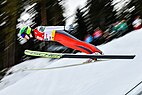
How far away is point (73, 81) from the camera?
4539 millimetres

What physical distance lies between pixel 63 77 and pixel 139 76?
139 cm

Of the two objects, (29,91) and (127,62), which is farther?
(29,91)

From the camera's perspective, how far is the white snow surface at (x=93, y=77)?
3812mm

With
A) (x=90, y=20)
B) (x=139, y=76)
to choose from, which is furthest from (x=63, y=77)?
(x=90, y=20)

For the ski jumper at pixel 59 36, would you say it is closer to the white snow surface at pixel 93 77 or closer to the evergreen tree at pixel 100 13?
the white snow surface at pixel 93 77

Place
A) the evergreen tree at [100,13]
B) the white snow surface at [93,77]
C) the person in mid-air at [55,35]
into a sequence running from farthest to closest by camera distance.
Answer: the evergreen tree at [100,13]
the person in mid-air at [55,35]
the white snow surface at [93,77]

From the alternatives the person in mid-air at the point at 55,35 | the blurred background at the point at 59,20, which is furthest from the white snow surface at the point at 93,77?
the blurred background at the point at 59,20

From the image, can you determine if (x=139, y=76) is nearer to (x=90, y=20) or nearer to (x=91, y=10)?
(x=90, y=20)

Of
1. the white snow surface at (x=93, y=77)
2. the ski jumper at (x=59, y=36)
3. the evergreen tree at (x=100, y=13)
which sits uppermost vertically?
the evergreen tree at (x=100, y=13)

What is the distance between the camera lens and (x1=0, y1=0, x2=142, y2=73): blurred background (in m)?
6.69

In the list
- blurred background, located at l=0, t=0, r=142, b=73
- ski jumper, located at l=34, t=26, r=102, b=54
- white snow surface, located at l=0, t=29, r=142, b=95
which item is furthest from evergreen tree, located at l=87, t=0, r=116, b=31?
ski jumper, located at l=34, t=26, r=102, b=54

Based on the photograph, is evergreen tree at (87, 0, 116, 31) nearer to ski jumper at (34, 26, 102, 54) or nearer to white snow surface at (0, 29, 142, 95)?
white snow surface at (0, 29, 142, 95)

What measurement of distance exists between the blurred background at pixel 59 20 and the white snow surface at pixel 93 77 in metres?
0.81

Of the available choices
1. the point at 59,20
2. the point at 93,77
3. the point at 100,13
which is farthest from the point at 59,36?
the point at 100,13
